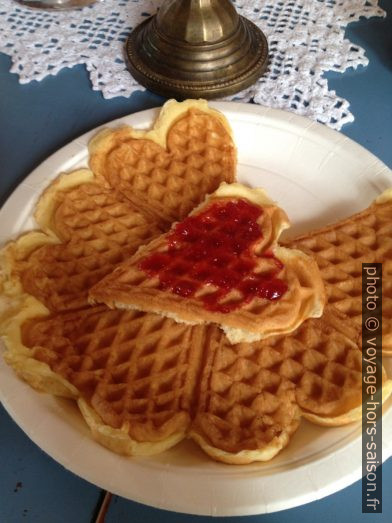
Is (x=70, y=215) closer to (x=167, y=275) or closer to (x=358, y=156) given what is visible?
(x=167, y=275)

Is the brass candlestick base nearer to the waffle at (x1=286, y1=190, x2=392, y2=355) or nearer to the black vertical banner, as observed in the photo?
the waffle at (x1=286, y1=190, x2=392, y2=355)

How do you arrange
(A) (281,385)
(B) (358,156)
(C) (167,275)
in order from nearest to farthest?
(A) (281,385), (C) (167,275), (B) (358,156)

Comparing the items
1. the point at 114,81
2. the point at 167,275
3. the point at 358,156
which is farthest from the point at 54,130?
the point at 358,156

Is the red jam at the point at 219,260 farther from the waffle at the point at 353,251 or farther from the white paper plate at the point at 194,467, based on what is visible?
the white paper plate at the point at 194,467

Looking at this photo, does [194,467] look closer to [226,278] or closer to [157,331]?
[157,331]

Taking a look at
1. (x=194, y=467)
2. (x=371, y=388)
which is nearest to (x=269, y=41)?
(x=371, y=388)

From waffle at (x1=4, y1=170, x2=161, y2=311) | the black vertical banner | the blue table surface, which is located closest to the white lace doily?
the blue table surface
